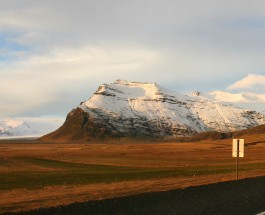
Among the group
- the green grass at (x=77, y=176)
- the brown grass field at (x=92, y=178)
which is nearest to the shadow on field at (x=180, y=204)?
the brown grass field at (x=92, y=178)

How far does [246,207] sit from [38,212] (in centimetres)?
702

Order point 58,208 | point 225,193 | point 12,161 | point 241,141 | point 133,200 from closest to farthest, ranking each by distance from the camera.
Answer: point 58,208, point 133,200, point 225,193, point 241,141, point 12,161

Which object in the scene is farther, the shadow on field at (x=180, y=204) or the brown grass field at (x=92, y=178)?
the brown grass field at (x=92, y=178)

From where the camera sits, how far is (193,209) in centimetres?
1538

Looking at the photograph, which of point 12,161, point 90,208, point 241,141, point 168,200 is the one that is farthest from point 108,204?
point 12,161

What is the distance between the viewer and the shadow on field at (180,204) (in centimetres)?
1492

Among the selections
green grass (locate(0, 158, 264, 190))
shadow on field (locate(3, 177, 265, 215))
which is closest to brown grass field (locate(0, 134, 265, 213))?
green grass (locate(0, 158, 264, 190))

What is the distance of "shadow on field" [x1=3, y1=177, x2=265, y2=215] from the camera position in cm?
1492

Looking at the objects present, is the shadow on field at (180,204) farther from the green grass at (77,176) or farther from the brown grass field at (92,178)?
the green grass at (77,176)

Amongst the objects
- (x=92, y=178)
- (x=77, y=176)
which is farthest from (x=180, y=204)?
(x=77, y=176)

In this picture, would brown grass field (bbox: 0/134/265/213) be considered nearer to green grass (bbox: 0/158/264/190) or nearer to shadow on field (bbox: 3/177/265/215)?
green grass (bbox: 0/158/264/190)

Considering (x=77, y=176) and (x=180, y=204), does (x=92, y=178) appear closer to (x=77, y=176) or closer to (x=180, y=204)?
(x=77, y=176)

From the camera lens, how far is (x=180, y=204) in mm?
16641

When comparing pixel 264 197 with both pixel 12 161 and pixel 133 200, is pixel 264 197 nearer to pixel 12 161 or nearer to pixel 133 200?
pixel 133 200
